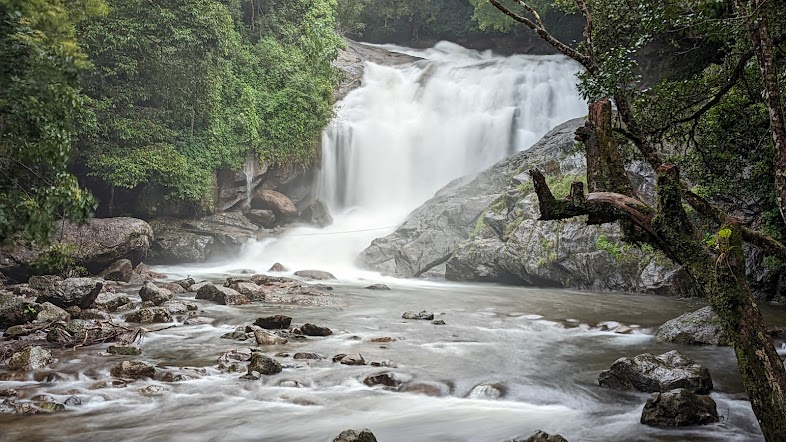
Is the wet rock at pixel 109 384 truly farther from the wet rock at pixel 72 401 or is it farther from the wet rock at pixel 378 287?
the wet rock at pixel 378 287

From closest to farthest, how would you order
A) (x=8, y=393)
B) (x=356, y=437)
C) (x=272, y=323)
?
1. (x=356, y=437)
2. (x=8, y=393)
3. (x=272, y=323)

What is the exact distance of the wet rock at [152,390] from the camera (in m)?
6.92

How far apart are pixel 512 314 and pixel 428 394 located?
6.60 meters

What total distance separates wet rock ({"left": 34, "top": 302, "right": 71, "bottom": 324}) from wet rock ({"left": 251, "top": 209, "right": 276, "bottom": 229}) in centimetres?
1501

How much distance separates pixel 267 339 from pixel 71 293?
15.7 ft

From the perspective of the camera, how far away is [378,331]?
1115cm

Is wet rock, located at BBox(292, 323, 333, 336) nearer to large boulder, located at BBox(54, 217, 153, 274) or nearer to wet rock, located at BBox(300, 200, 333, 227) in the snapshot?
large boulder, located at BBox(54, 217, 153, 274)

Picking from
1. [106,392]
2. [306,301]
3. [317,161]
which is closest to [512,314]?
[306,301]

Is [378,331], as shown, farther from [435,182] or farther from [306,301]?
[435,182]

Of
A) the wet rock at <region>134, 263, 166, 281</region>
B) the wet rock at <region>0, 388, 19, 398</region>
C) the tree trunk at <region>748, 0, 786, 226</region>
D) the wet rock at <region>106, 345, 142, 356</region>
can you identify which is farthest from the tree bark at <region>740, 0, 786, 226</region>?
the wet rock at <region>134, 263, 166, 281</region>

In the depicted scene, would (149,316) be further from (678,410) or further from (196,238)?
(196,238)

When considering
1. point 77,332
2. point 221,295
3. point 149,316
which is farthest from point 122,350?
point 221,295

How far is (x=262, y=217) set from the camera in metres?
25.9

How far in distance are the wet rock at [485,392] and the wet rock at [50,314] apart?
7551mm
